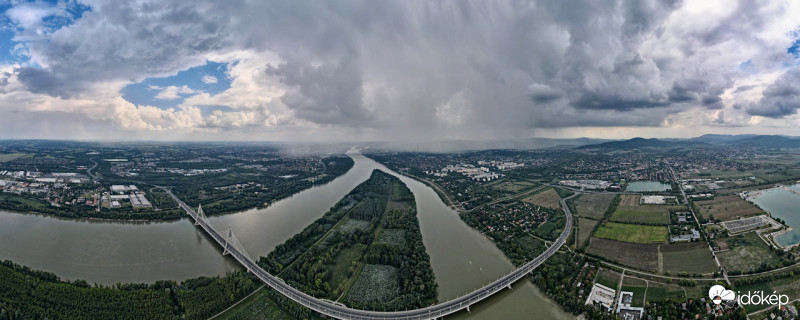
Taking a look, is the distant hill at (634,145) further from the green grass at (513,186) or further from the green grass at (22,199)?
the green grass at (22,199)

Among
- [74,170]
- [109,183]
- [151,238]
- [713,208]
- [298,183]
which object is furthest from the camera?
[74,170]

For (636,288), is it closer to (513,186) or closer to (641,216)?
(641,216)

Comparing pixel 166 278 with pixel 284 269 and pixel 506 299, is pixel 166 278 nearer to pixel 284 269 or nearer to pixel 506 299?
pixel 284 269

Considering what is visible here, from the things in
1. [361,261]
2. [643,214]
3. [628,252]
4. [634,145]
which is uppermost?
[634,145]

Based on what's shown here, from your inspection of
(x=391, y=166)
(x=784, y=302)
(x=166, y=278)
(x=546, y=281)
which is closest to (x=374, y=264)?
(x=546, y=281)

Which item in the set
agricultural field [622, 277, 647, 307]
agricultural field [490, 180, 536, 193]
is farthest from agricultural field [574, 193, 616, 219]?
agricultural field [622, 277, 647, 307]

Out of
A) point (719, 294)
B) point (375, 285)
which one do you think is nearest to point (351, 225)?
point (375, 285)

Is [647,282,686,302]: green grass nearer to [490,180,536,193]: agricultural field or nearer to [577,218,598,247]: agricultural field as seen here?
[577,218,598,247]: agricultural field
